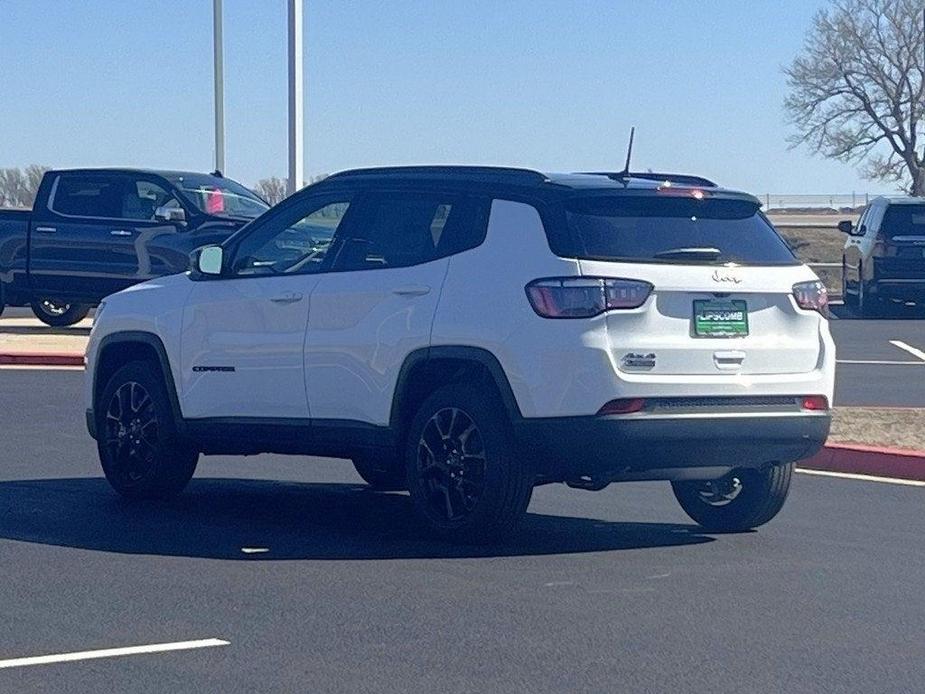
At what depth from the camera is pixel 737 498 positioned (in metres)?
9.67

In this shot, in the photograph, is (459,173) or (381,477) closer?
(459,173)

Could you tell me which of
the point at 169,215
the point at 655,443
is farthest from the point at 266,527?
the point at 169,215

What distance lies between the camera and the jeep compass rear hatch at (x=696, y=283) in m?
8.49

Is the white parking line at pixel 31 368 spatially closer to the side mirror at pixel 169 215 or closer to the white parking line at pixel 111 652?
the side mirror at pixel 169 215

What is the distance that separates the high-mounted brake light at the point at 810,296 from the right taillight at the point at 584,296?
976 mm

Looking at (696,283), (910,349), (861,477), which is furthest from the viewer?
(910,349)

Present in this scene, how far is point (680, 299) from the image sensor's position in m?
8.61

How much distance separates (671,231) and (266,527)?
8.43ft

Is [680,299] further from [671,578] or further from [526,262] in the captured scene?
[671,578]

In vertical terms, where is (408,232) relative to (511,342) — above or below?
above

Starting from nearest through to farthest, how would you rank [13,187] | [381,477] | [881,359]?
[381,477]
[881,359]
[13,187]

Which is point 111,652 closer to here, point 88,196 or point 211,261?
point 211,261

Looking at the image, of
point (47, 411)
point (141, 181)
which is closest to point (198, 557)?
point (47, 411)

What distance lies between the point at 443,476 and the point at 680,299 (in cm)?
142
